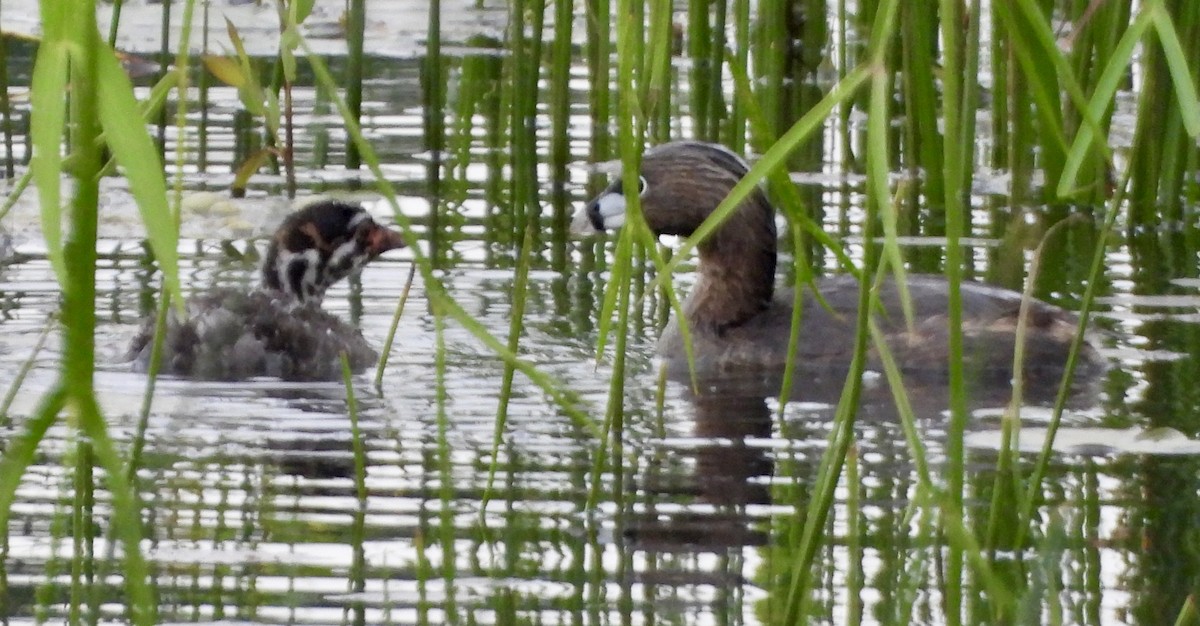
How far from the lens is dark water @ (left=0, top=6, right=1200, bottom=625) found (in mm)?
3656

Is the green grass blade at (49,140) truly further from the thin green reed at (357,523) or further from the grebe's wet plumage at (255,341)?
the grebe's wet plumage at (255,341)

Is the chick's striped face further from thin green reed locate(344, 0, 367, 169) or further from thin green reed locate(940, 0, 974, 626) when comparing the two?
thin green reed locate(940, 0, 974, 626)

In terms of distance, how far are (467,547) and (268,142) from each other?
5.29 metres

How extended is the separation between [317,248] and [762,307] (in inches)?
53.8

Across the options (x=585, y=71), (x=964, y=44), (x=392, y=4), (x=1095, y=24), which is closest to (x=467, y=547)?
(x=1095, y=24)

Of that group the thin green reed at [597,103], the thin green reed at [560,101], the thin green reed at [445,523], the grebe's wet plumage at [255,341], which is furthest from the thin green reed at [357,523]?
the thin green reed at [597,103]

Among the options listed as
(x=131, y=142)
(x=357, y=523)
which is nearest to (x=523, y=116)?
(x=357, y=523)

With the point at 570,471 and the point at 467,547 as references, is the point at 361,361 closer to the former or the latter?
the point at 570,471

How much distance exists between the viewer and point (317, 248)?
22.1ft

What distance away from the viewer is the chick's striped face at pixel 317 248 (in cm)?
A: 675

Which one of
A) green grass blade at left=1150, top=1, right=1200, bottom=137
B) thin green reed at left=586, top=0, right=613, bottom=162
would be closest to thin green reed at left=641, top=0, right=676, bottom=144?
green grass blade at left=1150, top=1, right=1200, bottom=137

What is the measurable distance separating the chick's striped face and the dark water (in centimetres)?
23

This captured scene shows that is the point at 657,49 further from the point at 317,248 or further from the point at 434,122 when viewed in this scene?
the point at 434,122

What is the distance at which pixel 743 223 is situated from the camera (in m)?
7.02
